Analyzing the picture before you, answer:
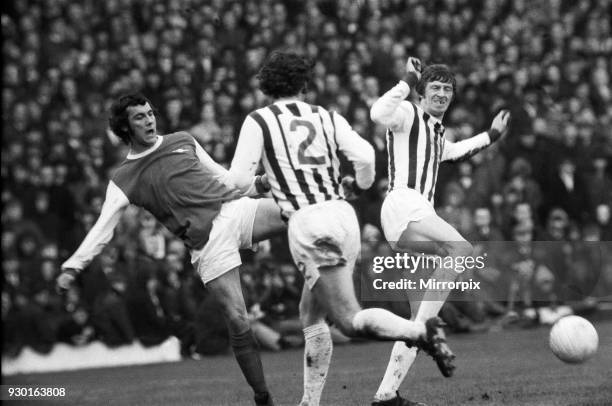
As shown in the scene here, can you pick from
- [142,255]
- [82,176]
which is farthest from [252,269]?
[82,176]

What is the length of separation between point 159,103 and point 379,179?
10.9 ft

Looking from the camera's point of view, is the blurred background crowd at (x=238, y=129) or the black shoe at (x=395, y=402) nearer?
the black shoe at (x=395, y=402)

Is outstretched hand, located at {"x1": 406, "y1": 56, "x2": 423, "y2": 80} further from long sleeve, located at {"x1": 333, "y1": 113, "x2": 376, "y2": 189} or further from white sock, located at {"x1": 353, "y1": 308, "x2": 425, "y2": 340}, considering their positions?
white sock, located at {"x1": 353, "y1": 308, "x2": 425, "y2": 340}

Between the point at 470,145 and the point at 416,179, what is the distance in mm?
805

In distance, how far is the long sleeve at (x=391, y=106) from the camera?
28.7 ft

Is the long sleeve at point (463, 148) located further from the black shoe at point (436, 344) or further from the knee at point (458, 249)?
the black shoe at point (436, 344)

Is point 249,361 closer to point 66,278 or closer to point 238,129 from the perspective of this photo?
point 66,278

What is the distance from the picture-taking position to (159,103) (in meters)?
16.7

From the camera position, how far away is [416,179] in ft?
30.6

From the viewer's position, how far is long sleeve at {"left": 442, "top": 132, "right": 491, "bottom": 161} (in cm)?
979

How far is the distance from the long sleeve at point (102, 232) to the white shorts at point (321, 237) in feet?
5.19

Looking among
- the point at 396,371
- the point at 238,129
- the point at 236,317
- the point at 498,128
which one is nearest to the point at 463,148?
the point at 498,128

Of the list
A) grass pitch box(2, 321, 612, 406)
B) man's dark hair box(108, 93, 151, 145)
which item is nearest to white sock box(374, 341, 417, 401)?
grass pitch box(2, 321, 612, 406)

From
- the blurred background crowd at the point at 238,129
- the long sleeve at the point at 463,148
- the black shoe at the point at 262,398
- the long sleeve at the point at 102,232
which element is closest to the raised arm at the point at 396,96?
the long sleeve at the point at 463,148
